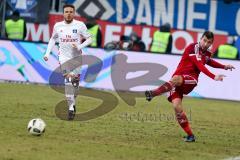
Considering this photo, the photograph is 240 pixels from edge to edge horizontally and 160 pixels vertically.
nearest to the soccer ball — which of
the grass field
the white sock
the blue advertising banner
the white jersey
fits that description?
the grass field

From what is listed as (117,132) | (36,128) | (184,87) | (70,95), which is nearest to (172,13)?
(70,95)

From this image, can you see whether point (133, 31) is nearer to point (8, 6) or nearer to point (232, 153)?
point (8, 6)

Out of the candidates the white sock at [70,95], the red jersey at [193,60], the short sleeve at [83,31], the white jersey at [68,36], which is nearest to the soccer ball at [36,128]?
the white sock at [70,95]

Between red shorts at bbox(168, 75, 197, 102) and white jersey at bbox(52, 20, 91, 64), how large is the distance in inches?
115

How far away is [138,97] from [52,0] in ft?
25.3

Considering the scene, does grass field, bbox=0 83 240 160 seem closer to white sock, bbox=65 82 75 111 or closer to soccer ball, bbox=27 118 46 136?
soccer ball, bbox=27 118 46 136

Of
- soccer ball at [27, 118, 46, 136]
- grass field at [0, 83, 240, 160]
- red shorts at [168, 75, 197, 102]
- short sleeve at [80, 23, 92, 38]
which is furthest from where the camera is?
short sleeve at [80, 23, 92, 38]

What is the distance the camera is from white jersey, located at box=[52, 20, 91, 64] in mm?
15094

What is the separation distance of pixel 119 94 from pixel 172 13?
20.8 ft

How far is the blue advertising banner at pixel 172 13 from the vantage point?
85.4 ft

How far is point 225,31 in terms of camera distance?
26.0m

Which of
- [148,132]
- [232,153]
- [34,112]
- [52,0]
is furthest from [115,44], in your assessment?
[232,153]

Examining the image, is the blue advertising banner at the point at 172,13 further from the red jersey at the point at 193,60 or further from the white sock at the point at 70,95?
the red jersey at the point at 193,60

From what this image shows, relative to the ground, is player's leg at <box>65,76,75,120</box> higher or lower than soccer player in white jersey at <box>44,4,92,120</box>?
lower
